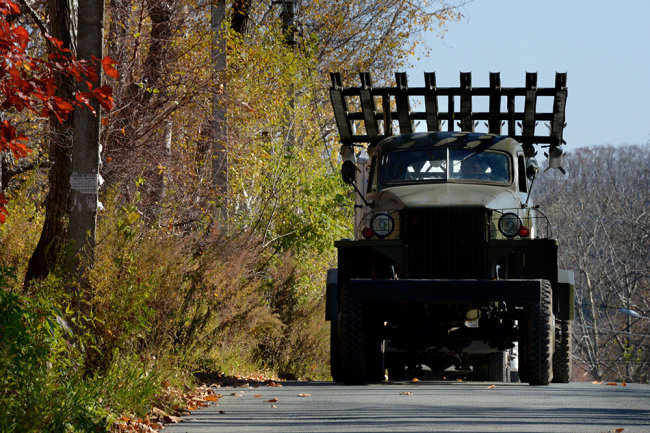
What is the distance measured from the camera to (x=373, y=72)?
3769cm

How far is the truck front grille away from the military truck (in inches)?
0.5

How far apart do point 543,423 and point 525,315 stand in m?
3.88

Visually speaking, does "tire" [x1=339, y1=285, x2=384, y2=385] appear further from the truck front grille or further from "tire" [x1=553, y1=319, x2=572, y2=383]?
"tire" [x1=553, y1=319, x2=572, y2=383]

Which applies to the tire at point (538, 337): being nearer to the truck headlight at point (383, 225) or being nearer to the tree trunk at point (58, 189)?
A: the truck headlight at point (383, 225)

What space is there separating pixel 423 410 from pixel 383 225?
3968 millimetres

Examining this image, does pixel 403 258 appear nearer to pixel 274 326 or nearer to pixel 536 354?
pixel 536 354

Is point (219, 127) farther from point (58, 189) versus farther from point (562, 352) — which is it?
point (58, 189)

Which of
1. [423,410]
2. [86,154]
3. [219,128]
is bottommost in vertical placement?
[423,410]

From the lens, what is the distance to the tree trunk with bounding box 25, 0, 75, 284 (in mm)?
12602

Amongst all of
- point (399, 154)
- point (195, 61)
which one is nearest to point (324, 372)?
point (195, 61)

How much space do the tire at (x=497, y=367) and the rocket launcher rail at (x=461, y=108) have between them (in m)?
2.87

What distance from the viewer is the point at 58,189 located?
1290 centimetres

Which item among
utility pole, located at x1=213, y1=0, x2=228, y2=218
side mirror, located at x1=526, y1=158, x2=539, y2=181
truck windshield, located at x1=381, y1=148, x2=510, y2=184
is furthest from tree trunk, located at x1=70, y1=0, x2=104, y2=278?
utility pole, located at x1=213, y1=0, x2=228, y2=218

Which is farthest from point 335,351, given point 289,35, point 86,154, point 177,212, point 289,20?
point 289,20
